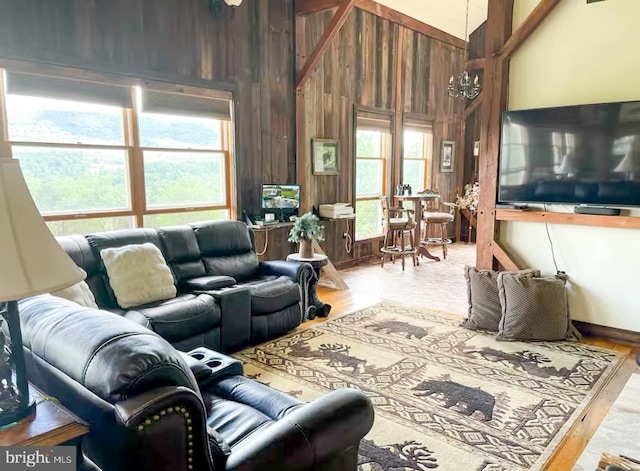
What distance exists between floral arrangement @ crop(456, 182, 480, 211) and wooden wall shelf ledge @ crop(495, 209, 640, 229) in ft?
14.7

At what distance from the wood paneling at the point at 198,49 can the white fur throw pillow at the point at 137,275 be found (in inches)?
64.4

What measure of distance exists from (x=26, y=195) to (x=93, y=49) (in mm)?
3189

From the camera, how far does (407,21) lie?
24.0ft

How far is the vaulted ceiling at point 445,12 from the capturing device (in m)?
7.13

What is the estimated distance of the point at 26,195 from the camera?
1201 mm

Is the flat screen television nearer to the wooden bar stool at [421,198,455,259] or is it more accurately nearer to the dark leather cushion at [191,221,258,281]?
the dark leather cushion at [191,221,258,281]

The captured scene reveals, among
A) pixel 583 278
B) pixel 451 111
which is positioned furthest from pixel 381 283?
pixel 451 111

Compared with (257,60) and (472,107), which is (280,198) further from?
(472,107)

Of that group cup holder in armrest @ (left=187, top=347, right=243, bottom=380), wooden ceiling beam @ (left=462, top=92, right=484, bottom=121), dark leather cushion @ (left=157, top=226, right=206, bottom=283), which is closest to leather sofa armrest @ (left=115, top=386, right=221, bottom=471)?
cup holder in armrest @ (left=187, top=347, right=243, bottom=380)

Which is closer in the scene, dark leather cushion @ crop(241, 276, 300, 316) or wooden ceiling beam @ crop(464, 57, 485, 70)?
dark leather cushion @ crop(241, 276, 300, 316)

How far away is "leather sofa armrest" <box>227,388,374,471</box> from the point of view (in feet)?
4.23

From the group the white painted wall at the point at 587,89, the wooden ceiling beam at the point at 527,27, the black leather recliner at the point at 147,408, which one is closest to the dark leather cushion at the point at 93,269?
the black leather recliner at the point at 147,408

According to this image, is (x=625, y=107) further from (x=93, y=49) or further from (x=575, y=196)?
(x=93, y=49)

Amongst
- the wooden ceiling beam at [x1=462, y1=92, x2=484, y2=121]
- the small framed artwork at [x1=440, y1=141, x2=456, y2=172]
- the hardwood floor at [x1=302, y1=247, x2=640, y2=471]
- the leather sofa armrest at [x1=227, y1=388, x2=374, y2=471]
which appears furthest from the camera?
the wooden ceiling beam at [x1=462, y1=92, x2=484, y2=121]
